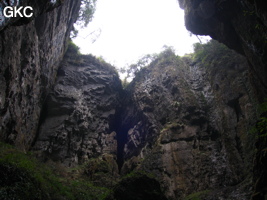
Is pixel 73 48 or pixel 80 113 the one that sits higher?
pixel 73 48

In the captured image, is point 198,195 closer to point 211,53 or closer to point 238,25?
point 238,25

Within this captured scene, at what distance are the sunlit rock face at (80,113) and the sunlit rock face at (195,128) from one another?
2.29 metres

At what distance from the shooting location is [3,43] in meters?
9.10

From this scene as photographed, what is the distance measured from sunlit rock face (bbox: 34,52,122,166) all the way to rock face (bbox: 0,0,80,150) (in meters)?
1.27

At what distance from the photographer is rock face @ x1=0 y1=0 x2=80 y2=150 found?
32.1 ft

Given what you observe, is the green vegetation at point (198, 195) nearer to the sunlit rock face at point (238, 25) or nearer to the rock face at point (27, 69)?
the sunlit rock face at point (238, 25)

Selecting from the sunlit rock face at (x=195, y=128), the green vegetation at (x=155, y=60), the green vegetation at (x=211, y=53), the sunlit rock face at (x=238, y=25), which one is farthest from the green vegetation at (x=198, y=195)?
the green vegetation at (x=155, y=60)

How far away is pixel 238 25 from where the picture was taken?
11.6 meters

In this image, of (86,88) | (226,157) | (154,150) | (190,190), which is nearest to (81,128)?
(86,88)

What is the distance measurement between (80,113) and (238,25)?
13.5m

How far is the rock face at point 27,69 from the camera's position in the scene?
32.1ft

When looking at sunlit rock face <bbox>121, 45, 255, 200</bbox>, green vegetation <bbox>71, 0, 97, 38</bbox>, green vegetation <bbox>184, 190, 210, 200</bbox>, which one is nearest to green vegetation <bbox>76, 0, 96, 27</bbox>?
green vegetation <bbox>71, 0, 97, 38</bbox>

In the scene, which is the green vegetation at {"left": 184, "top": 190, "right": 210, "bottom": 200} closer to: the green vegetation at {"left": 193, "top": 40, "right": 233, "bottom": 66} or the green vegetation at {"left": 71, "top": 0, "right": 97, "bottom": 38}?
the green vegetation at {"left": 193, "top": 40, "right": 233, "bottom": 66}

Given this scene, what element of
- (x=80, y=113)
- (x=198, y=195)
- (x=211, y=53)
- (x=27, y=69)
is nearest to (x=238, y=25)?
(x=211, y=53)
